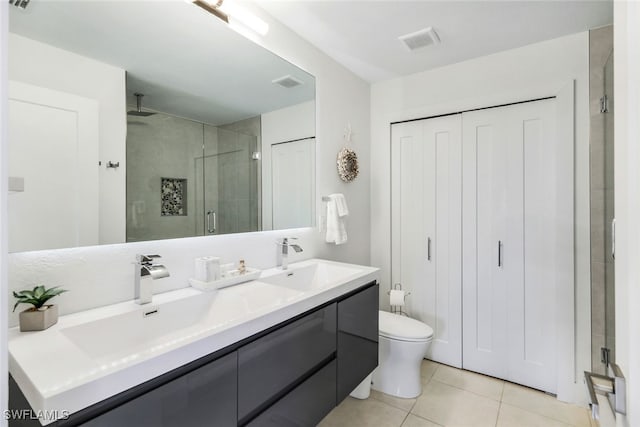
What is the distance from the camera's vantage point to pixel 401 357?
2.08 meters

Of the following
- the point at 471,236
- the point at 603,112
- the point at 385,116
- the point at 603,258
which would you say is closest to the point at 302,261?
the point at 471,236

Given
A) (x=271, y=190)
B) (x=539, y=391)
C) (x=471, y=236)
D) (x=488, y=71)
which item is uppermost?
(x=488, y=71)

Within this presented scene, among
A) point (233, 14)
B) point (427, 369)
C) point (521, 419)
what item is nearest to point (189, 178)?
point (233, 14)

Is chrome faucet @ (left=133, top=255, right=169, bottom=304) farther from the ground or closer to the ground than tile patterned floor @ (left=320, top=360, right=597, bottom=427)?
farther from the ground

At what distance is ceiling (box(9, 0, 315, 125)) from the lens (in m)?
1.13

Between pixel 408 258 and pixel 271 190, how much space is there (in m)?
1.43

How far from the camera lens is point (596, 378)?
1.88 feet

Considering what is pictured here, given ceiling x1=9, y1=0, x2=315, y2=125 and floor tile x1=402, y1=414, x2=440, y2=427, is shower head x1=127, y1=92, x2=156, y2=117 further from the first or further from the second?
floor tile x1=402, y1=414, x2=440, y2=427

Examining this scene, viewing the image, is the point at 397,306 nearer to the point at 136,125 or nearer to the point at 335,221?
the point at 335,221

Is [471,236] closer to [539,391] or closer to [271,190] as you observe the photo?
[539,391]

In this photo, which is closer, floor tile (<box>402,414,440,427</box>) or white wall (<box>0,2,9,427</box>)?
white wall (<box>0,2,9,427</box>)

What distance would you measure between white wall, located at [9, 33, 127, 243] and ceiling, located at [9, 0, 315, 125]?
0.03m

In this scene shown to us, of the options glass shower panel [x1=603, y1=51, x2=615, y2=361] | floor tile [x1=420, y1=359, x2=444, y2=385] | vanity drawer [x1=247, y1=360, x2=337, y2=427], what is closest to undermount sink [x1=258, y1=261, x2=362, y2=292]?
vanity drawer [x1=247, y1=360, x2=337, y2=427]

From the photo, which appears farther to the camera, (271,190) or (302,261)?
(302,261)
